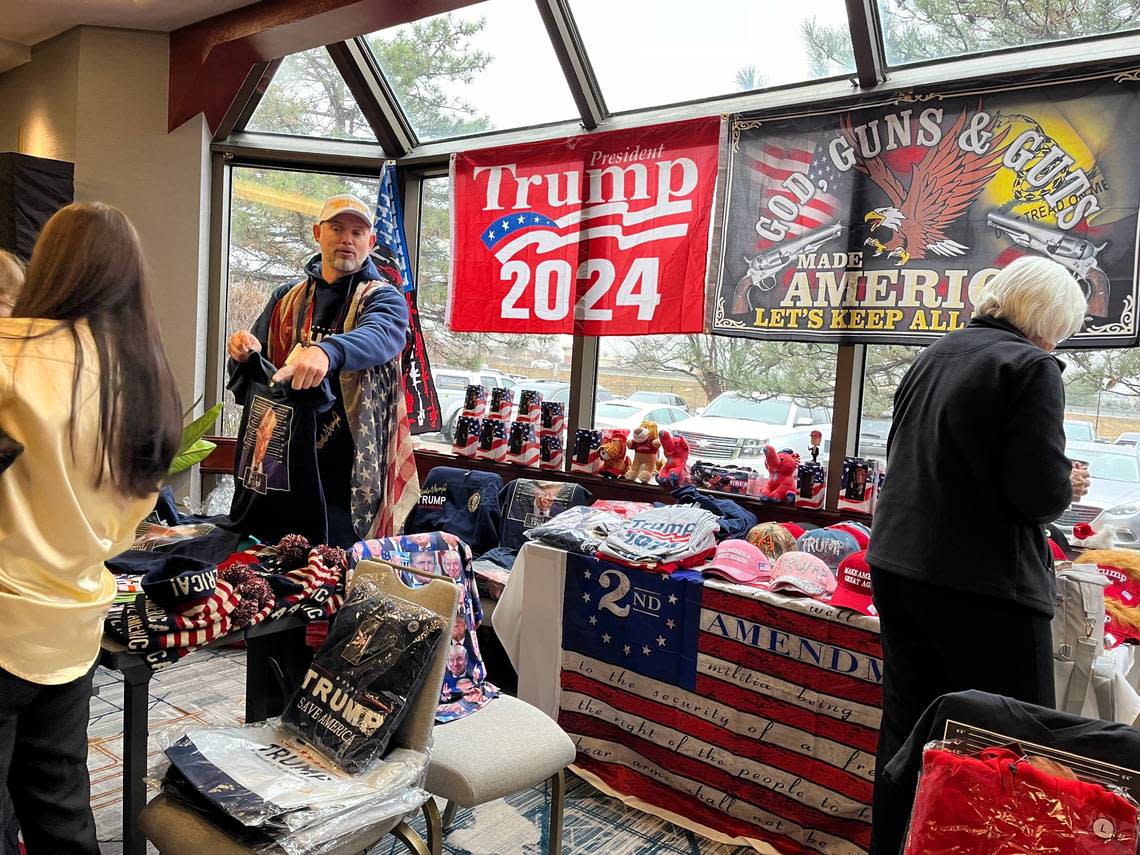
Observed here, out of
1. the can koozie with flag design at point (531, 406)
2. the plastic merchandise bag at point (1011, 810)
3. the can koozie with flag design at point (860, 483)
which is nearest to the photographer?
the plastic merchandise bag at point (1011, 810)

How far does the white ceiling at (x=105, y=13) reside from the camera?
3979 millimetres

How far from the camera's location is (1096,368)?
2977mm

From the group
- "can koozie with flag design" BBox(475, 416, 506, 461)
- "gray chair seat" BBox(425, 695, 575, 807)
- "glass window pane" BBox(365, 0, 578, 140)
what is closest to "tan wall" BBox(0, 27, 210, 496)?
"glass window pane" BBox(365, 0, 578, 140)

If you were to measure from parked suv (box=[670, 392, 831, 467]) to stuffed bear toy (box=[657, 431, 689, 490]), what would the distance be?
0.13m

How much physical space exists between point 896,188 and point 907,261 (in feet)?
0.90

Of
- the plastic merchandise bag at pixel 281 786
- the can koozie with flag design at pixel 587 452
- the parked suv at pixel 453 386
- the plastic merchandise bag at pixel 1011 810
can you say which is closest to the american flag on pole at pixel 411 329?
the parked suv at pixel 453 386

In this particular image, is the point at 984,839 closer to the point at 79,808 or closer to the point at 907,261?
the point at 79,808

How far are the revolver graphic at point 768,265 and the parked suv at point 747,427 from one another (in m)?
0.45

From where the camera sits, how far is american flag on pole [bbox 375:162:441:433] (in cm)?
449

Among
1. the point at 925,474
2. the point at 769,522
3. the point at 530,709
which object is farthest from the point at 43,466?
the point at 769,522

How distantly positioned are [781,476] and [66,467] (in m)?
2.61

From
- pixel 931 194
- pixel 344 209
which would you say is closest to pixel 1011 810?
pixel 344 209

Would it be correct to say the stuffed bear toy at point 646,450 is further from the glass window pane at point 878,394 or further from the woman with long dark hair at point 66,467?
the woman with long dark hair at point 66,467

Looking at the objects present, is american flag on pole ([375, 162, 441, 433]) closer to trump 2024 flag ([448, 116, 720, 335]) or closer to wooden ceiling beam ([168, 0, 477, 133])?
trump 2024 flag ([448, 116, 720, 335])
